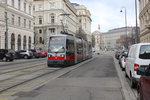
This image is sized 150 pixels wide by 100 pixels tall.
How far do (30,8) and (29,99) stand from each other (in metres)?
54.7

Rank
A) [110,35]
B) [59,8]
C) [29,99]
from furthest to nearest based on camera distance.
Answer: [110,35] → [59,8] → [29,99]

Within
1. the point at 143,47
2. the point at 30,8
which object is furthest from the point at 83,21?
the point at 143,47

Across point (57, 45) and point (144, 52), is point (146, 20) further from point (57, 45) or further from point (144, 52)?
point (144, 52)

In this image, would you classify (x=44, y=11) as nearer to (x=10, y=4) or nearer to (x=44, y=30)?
(x=44, y=30)

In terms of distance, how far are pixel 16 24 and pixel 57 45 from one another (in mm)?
33689

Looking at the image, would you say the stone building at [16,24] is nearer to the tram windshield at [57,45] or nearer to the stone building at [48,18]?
the stone building at [48,18]

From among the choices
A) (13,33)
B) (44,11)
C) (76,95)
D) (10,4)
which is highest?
(44,11)

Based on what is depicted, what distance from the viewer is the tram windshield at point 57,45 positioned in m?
18.4

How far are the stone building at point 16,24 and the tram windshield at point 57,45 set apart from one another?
77.3 ft

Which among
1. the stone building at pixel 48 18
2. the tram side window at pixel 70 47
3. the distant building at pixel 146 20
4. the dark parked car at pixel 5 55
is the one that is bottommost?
the dark parked car at pixel 5 55

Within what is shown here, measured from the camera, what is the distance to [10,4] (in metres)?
46.3

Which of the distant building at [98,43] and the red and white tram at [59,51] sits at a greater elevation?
the distant building at [98,43]

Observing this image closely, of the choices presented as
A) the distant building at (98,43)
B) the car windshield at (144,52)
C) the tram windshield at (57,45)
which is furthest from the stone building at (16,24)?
the distant building at (98,43)

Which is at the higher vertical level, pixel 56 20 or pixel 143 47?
pixel 56 20
